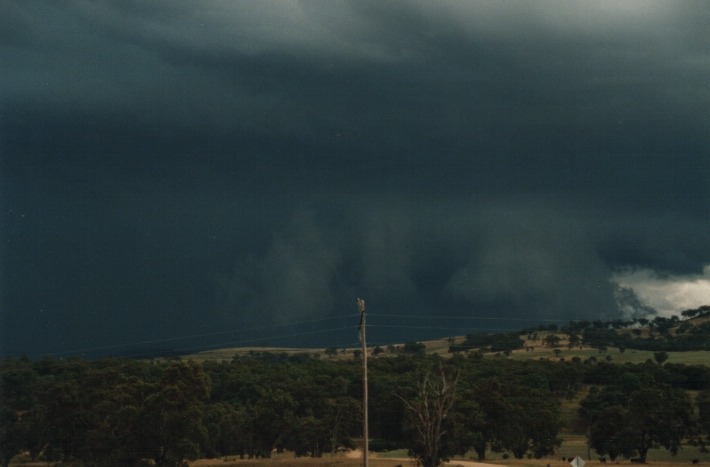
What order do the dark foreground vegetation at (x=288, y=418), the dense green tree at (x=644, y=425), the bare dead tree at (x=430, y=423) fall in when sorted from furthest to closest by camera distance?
the dense green tree at (x=644, y=425) < the dark foreground vegetation at (x=288, y=418) < the bare dead tree at (x=430, y=423)

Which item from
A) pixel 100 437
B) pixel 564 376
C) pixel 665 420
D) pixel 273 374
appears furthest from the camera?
pixel 564 376

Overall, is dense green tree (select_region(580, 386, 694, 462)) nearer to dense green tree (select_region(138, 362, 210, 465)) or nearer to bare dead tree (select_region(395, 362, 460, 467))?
bare dead tree (select_region(395, 362, 460, 467))

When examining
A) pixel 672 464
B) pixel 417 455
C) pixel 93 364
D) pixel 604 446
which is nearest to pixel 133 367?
pixel 93 364

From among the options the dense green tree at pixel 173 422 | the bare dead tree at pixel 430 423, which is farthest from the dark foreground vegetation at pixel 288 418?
the bare dead tree at pixel 430 423

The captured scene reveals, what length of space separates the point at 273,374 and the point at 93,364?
116 feet

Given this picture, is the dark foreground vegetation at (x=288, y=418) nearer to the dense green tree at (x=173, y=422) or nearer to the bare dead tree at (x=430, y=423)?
the dense green tree at (x=173, y=422)

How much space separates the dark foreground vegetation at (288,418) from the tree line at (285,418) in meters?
0.18

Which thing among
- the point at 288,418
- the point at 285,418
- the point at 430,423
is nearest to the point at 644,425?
the point at 430,423

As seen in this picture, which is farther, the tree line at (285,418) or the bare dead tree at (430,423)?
the tree line at (285,418)

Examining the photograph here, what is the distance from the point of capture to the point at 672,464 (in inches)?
4670

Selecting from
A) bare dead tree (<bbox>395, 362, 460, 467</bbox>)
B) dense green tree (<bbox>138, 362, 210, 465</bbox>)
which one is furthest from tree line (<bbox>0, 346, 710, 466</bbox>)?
bare dead tree (<bbox>395, 362, 460, 467</bbox>)

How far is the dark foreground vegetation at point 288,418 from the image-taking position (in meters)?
113

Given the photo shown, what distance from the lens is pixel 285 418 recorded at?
12862 centimetres

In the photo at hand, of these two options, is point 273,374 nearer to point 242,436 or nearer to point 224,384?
point 224,384
